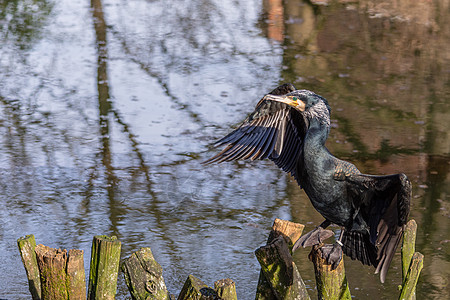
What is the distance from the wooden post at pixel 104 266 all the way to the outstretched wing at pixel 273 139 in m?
0.83

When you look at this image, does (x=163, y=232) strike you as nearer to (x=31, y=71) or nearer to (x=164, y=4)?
(x=31, y=71)

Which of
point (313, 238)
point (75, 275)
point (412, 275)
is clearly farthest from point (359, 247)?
point (75, 275)

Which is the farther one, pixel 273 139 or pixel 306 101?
pixel 273 139

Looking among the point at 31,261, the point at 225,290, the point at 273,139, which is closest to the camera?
the point at 225,290

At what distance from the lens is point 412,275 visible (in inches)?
136

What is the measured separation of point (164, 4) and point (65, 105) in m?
5.13

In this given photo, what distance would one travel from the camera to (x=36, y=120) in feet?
26.0

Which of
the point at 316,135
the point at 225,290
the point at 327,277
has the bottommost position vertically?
the point at 327,277

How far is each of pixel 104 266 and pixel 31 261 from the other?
0.48 m

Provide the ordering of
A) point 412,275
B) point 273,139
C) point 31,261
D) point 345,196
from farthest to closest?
1. point 273,139
2. point 31,261
3. point 345,196
4. point 412,275

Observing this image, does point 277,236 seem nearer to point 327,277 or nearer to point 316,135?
point 327,277

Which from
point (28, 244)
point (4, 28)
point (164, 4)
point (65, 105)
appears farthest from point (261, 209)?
point (164, 4)

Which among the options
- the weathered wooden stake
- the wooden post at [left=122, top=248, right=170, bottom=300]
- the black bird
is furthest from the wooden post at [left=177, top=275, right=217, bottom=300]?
the weathered wooden stake

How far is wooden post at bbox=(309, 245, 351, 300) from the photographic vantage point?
3555 millimetres
